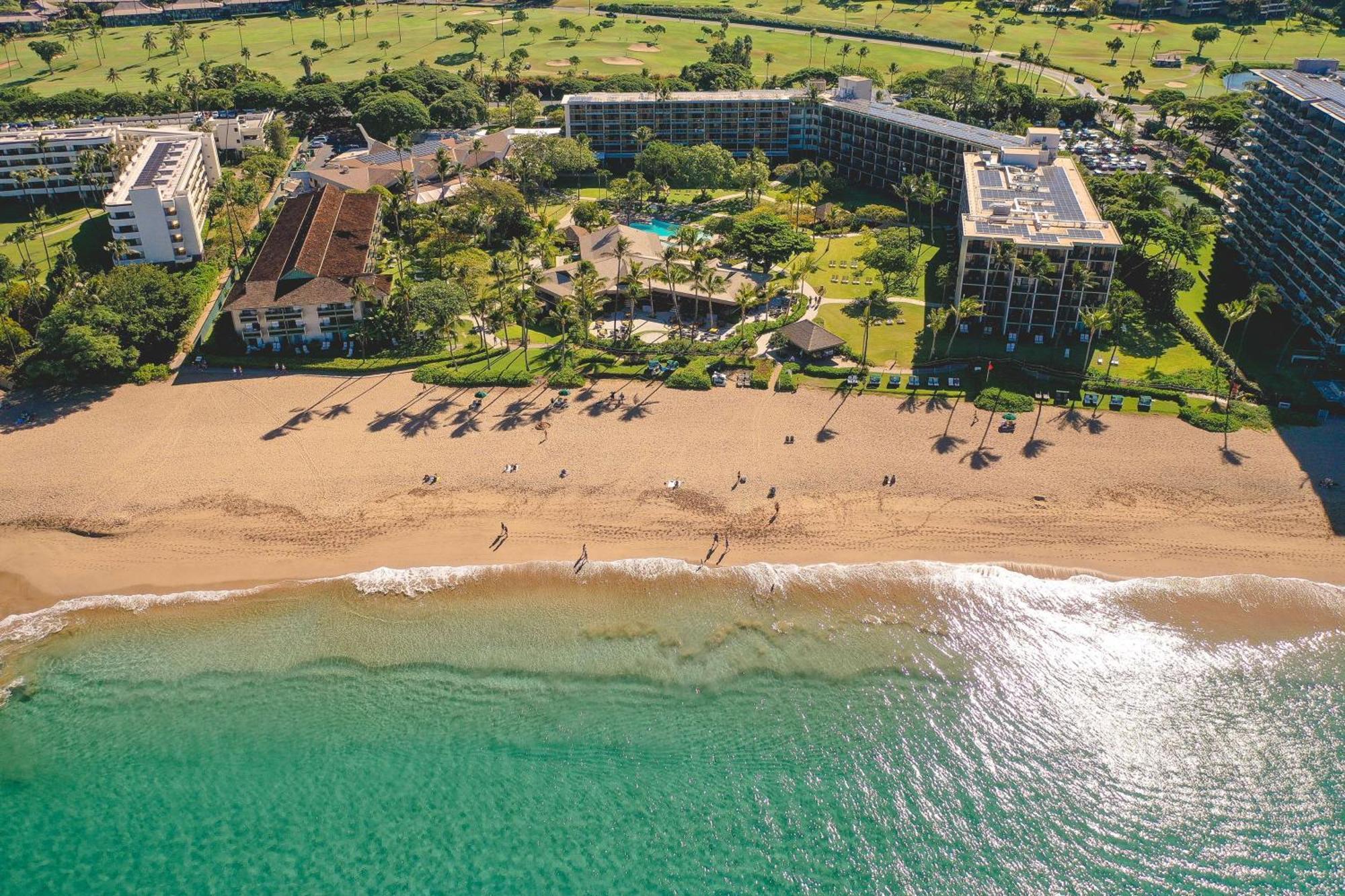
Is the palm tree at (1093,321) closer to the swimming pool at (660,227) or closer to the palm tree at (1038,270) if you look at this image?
the palm tree at (1038,270)

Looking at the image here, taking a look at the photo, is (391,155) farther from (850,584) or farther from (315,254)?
(850,584)

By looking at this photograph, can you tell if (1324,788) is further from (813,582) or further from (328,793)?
(328,793)

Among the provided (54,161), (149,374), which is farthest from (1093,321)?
(54,161)

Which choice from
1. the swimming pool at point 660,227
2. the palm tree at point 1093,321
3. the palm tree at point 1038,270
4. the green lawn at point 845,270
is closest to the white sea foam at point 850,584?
the palm tree at point 1093,321

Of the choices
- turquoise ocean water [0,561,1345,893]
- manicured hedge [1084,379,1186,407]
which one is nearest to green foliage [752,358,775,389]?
turquoise ocean water [0,561,1345,893]

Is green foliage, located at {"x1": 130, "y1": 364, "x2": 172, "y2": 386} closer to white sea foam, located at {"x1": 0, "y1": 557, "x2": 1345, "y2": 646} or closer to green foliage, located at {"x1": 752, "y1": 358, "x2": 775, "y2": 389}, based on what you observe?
white sea foam, located at {"x1": 0, "y1": 557, "x2": 1345, "y2": 646}

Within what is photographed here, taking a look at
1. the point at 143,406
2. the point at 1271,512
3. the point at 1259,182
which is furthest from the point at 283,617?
the point at 1259,182
